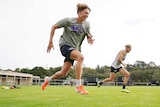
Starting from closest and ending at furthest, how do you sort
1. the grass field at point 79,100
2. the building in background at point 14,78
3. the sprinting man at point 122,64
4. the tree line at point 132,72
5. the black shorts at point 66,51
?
the grass field at point 79,100 < the black shorts at point 66,51 < the sprinting man at point 122,64 < the building in background at point 14,78 < the tree line at point 132,72

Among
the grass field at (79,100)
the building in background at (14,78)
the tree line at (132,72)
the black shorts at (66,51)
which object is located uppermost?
the tree line at (132,72)

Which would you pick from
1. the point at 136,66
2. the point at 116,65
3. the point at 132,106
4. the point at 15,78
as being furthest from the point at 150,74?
the point at 132,106

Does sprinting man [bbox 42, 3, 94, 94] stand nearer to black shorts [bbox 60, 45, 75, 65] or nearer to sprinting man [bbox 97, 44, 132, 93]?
black shorts [bbox 60, 45, 75, 65]

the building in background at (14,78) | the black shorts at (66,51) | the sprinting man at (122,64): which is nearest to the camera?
the black shorts at (66,51)

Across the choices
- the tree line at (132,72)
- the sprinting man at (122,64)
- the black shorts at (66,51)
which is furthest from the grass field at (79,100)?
the tree line at (132,72)

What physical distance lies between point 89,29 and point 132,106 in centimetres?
255

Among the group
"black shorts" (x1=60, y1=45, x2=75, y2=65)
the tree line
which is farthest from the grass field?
the tree line

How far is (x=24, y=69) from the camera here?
112500mm

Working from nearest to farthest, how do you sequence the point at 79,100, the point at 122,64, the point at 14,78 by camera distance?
1. the point at 79,100
2. the point at 122,64
3. the point at 14,78

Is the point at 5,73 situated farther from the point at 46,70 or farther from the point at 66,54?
the point at 66,54

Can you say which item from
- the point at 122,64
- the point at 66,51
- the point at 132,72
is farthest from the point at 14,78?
the point at 66,51

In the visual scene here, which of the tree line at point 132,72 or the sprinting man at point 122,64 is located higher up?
the tree line at point 132,72

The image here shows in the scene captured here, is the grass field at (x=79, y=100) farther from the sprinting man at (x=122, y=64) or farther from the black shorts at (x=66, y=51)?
the sprinting man at (x=122, y=64)

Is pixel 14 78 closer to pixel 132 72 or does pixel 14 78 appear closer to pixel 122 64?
pixel 132 72
